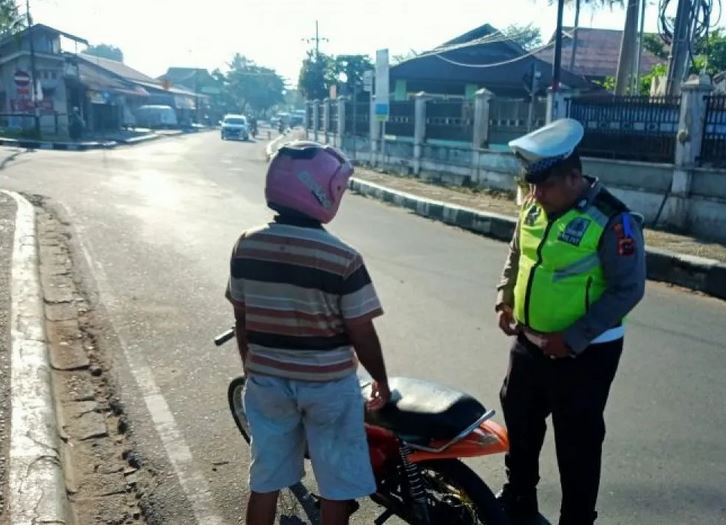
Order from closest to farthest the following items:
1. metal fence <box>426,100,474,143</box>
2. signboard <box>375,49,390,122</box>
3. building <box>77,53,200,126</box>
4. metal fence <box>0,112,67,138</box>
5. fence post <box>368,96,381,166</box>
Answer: metal fence <box>426,100,474,143</box> → signboard <box>375,49,390,122</box> → fence post <box>368,96,381,166</box> → metal fence <box>0,112,67,138</box> → building <box>77,53,200,126</box>

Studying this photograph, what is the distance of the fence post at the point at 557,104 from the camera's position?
1330 cm

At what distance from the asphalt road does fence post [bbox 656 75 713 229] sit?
2.79 m

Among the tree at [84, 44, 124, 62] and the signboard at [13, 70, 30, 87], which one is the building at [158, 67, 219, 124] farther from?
the signboard at [13, 70, 30, 87]

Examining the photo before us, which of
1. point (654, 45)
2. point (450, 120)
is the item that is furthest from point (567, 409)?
point (654, 45)

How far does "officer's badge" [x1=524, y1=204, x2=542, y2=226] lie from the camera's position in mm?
2763

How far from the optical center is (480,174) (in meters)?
16.5

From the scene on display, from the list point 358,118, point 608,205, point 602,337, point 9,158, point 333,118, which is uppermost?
point 608,205

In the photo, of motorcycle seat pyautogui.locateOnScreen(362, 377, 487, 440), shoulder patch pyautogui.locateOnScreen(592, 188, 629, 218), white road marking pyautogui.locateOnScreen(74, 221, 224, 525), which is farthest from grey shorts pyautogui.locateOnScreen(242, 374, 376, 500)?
shoulder patch pyautogui.locateOnScreen(592, 188, 629, 218)

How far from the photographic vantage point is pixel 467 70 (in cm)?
3316

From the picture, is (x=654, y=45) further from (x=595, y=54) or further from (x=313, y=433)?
(x=313, y=433)

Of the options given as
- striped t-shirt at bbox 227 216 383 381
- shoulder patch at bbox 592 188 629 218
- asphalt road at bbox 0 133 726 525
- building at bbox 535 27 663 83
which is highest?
building at bbox 535 27 663 83

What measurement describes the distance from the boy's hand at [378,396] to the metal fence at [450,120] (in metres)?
14.9

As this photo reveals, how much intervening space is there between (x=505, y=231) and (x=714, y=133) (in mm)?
3191

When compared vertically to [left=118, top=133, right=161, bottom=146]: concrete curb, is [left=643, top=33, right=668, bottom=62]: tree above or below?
above
